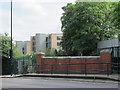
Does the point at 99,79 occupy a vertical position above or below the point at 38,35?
below

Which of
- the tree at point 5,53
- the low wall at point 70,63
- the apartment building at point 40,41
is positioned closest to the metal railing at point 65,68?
the low wall at point 70,63

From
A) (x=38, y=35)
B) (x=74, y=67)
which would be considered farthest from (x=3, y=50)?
(x=38, y=35)

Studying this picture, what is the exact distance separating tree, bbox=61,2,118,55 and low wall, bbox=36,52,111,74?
9957 millimetres

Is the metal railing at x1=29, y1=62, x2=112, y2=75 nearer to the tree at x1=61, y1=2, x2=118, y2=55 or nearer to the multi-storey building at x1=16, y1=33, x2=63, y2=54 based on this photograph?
the tree at x1=61, y1=2, x2=118, y2=55

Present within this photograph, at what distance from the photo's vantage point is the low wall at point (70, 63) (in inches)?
1027

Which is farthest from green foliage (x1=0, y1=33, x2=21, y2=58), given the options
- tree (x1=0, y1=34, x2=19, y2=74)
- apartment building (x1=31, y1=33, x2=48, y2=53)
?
apartment building (x1=31, y1=33, x2=48, y2=53)

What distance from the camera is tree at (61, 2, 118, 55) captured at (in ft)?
127

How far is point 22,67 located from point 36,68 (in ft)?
9.46

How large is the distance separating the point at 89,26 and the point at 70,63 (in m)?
11.7

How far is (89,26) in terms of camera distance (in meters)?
38.3

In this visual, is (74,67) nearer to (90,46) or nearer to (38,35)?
(90,46)

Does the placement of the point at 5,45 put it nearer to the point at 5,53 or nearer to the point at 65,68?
the point at 5,53

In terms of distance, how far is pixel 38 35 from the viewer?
12619 centimetres

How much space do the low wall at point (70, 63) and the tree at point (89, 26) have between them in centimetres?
996
